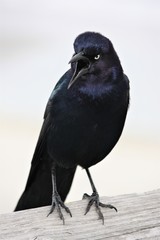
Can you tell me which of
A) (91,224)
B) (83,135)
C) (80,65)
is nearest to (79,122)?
→ (83,135)

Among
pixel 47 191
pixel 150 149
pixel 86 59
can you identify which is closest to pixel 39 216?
pixel 86 59

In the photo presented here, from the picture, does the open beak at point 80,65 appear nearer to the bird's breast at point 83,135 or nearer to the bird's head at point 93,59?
the bird's head at point 93,59

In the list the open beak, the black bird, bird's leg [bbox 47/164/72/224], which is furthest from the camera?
the black bird

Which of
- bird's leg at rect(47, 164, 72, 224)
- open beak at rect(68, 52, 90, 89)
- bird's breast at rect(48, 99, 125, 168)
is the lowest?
bird's leg at rect(47, 164, 72, 224)

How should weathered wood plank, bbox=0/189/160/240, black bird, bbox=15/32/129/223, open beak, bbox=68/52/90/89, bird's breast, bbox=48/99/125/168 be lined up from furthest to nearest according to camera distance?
bird's breast, bbox=48/99/125/168 → black bird, bbox=15/32/129/223 → open beak, bbox=68/52/90/89 → weathered wood plank, bbox=0/189/160/240

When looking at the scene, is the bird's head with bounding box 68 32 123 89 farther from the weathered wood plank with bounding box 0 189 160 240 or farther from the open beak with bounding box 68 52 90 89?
the weathered wood plank with bounding box 0 189 160 240

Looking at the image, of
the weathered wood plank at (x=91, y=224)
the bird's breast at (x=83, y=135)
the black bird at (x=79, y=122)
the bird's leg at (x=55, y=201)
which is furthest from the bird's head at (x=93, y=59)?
the weathered wood plank at (x=91, y=224)

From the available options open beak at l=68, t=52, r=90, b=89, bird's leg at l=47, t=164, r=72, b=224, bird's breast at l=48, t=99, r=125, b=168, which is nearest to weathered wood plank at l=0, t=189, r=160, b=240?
bird's leg at l=47, t=164, r=72, b=224

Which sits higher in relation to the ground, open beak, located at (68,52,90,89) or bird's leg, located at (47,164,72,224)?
open beak, located at (68,52,90,89)
